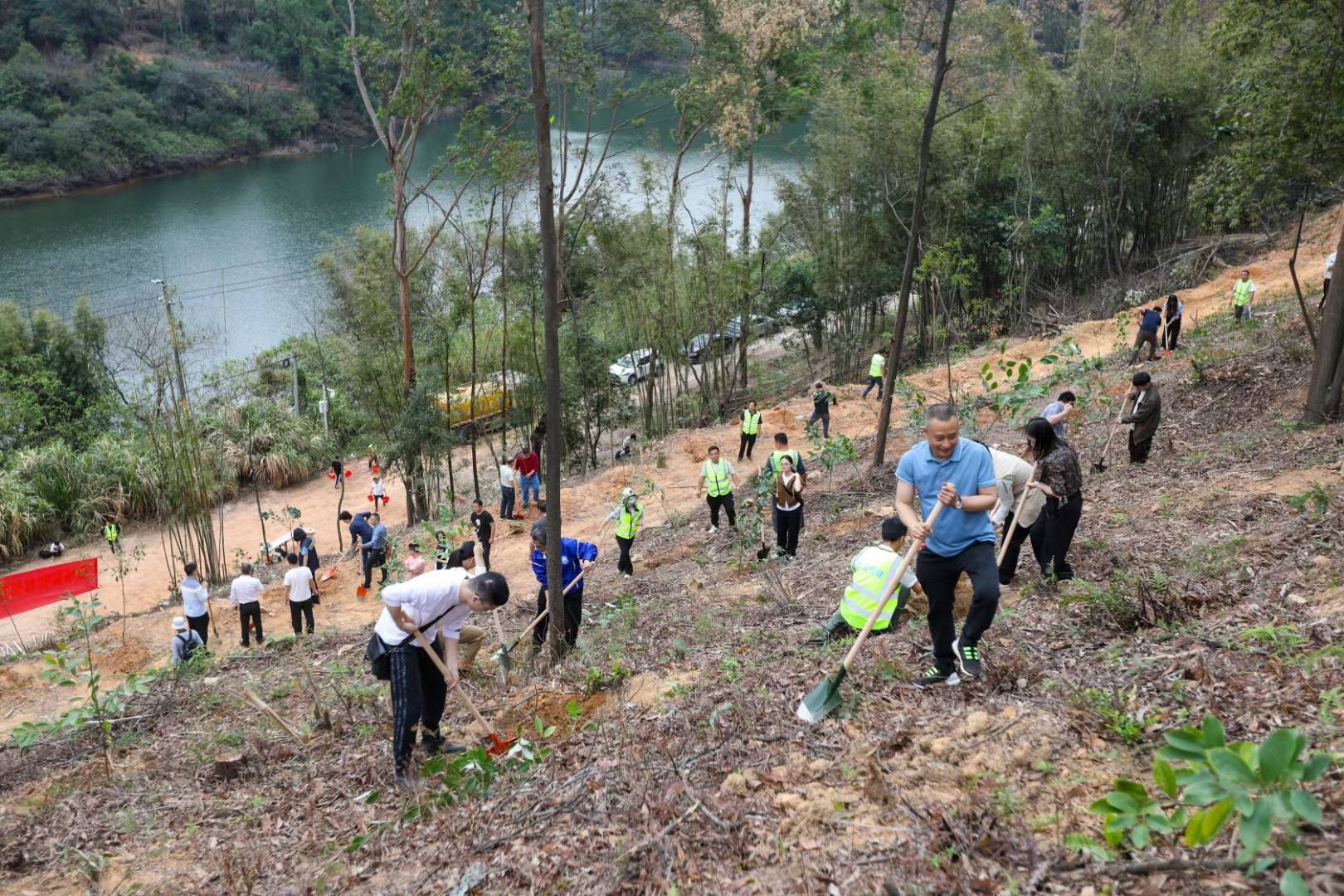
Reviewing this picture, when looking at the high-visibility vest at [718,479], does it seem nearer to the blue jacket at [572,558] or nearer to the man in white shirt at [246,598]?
the blue jacket at [572,558]

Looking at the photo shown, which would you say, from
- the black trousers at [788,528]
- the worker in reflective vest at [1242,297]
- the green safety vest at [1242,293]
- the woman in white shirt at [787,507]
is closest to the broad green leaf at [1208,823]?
the woman in white shirt at [787,507]

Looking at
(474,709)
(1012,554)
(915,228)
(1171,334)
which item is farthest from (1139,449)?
(474,709)

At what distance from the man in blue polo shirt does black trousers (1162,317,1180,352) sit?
12.9 m

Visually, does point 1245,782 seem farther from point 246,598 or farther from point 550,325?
point 246,598

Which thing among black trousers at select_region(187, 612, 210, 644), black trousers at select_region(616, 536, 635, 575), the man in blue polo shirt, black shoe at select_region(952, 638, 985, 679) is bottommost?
black trousers at select_region(187, 612, 210, 644)

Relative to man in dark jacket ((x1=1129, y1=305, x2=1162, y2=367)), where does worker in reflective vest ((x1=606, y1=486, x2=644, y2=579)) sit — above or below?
below

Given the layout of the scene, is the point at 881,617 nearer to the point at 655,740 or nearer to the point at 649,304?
the point at 655,740

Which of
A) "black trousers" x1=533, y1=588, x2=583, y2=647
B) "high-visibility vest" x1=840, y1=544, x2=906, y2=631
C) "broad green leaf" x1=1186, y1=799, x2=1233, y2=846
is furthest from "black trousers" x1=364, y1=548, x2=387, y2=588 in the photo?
"broad green leaf" x1=1186, y1=799, x2=1233, y2=846

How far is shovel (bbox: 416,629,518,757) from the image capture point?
4.66 m

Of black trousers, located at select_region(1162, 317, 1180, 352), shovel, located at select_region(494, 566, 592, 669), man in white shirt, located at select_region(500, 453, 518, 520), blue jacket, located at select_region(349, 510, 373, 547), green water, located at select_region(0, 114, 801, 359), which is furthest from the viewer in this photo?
green water, located at select_region(0, 114, 801, 359)

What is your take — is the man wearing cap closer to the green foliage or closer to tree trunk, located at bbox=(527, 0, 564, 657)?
tree trunk, located at bbox=(527, 0, 564, 657)

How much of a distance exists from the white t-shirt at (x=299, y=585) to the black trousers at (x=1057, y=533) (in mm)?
8198

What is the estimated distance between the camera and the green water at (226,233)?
3031 centimetres

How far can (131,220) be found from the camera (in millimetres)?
40312
